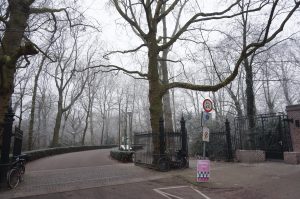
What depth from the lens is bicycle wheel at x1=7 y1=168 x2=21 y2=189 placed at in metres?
7.94

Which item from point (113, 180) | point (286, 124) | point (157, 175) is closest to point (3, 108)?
point (113, 180)

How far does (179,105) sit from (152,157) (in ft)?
156

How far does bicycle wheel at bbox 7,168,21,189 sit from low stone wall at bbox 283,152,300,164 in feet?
39.4

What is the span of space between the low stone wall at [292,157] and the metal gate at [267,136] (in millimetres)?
1286

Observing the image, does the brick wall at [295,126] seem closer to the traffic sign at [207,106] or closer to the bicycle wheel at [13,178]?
the traffic sign at [207,106]

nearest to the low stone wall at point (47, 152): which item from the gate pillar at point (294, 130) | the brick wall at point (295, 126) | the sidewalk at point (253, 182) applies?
the sidewalk at point (253, 182)

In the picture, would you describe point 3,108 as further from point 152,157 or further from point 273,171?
point 273,171

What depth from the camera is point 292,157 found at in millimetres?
12367

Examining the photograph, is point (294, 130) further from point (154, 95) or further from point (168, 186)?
point (168, 186)

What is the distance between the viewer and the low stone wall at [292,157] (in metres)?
12.2

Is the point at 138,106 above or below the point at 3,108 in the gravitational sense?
above

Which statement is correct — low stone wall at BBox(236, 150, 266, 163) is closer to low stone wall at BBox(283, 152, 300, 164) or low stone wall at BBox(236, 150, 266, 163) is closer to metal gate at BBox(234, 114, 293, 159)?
metal gate at BBox(234, 114, 293, 159)

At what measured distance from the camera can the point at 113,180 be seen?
9602 mm

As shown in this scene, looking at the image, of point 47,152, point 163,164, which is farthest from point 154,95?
point 47,152
